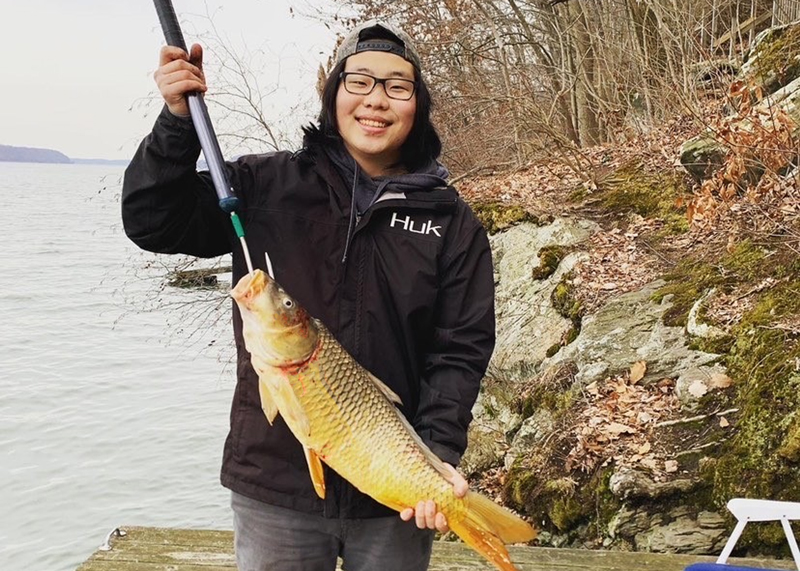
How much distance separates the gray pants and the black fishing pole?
0.71m

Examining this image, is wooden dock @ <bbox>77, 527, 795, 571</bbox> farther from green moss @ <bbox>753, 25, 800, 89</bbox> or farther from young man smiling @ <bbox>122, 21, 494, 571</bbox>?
green moss @ <bbox>753, 25, 800, 89</bbox>

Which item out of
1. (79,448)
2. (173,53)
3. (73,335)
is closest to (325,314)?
(173,53)

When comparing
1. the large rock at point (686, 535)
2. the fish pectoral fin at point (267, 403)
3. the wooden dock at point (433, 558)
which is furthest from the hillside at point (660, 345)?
the fish pectoral fin at point (267, 403)

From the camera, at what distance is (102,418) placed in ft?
34.3

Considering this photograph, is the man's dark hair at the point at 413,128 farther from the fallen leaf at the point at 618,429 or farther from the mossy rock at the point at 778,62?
the mossy rock at the point at 778,62

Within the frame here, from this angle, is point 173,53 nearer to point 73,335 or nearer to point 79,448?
point 79,448

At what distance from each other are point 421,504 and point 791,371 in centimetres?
297

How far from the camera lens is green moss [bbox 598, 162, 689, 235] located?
7.16 m

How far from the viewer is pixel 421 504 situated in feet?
6.30

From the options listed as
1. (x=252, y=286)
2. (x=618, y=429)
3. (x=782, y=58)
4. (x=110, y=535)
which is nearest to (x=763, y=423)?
(x=618, y=429)

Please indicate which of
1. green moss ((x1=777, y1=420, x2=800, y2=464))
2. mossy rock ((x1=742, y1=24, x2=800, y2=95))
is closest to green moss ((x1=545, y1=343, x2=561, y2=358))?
green moss ((x1=777, y1=420, x2=800, y2=464))

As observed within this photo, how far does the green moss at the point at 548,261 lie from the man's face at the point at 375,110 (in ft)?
17.6

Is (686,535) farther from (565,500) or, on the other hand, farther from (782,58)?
(782,58)

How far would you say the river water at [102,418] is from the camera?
7918 mm
